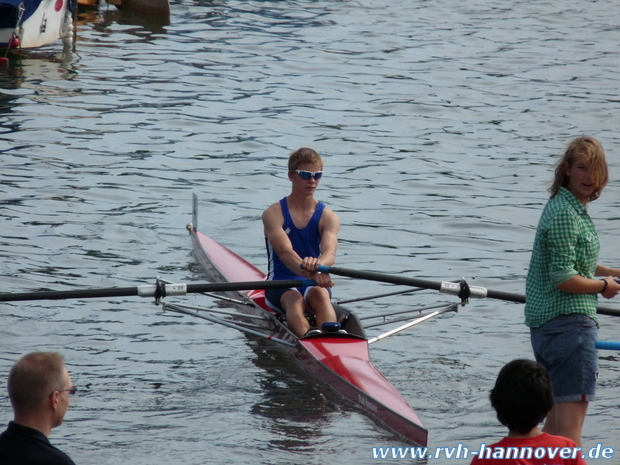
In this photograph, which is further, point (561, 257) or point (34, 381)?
point (561, 257)

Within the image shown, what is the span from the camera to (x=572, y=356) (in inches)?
169

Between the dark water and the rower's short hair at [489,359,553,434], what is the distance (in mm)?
2331

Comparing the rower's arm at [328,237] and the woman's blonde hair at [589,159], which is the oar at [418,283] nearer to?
the rower's arm at [328,237]

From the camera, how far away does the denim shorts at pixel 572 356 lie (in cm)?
428

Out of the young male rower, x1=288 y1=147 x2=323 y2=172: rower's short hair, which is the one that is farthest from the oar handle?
x1=288 y1=147 x2=323 y2=172: rower's short hair

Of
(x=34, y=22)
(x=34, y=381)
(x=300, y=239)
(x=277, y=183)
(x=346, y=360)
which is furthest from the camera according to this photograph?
(x=34, y=22)

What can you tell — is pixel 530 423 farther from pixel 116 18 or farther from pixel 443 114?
pixel 116 18

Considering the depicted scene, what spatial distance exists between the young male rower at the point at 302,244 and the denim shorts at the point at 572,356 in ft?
8.05

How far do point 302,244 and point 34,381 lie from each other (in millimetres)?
3913

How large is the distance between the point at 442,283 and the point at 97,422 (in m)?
2.70

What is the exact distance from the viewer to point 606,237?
10.4 meters

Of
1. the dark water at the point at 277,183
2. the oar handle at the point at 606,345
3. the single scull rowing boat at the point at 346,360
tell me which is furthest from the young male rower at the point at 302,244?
the oar handle at the point at 606,345

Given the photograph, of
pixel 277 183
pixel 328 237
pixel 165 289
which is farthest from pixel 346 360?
pixel 277 183

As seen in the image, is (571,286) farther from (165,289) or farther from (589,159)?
(165,289)
